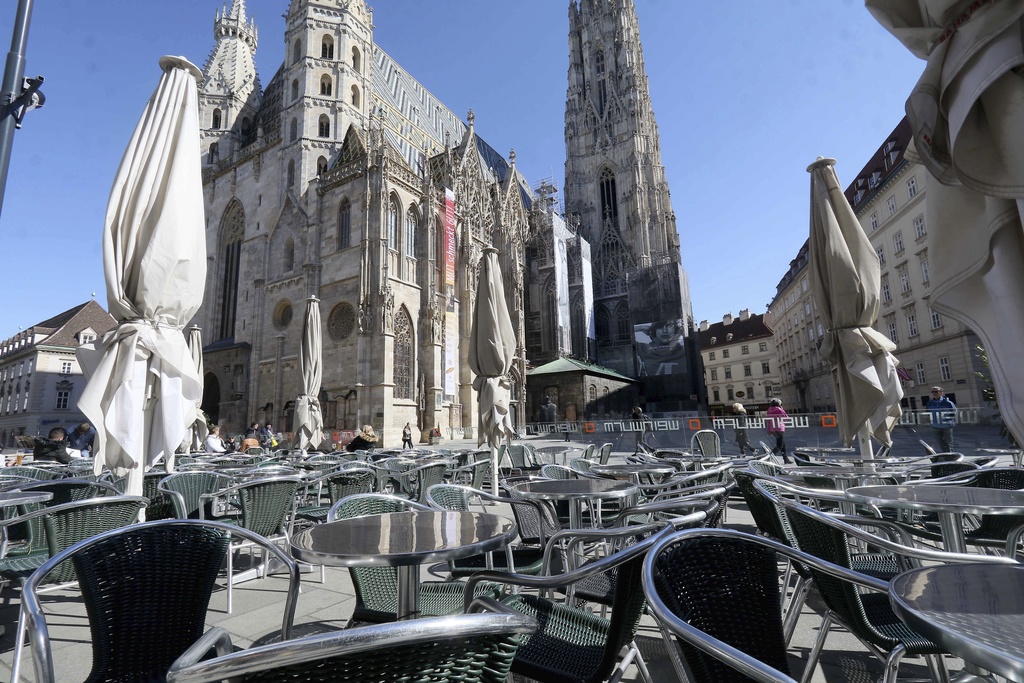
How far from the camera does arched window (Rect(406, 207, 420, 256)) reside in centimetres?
2156

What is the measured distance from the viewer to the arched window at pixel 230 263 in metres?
24.6

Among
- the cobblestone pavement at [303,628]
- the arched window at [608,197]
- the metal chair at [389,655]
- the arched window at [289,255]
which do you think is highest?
the arched window at [608,197]

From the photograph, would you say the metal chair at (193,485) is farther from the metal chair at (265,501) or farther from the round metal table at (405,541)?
the round metal table at (405,541)

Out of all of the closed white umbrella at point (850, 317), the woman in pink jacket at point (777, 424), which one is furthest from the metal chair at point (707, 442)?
the closed white umbrella at point (850, 317)

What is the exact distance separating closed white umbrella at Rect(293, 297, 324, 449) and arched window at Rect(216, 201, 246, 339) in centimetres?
1561

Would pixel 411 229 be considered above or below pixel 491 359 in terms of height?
above

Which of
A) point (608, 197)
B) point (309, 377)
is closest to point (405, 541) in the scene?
point (309, 377)

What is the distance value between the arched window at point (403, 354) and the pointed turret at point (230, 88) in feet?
47.9

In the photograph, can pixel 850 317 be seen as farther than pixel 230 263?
No

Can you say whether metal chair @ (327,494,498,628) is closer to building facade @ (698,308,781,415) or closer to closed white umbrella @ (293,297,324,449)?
closed white umbrella @ (293,297,324,449)

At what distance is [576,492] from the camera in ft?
8.96

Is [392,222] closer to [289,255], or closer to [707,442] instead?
[289,255]

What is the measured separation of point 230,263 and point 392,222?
9.73m

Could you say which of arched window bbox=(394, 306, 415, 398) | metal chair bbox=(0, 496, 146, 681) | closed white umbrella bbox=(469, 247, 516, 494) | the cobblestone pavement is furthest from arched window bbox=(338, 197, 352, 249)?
metal chair bbox=(0, 496, 146, 681)
